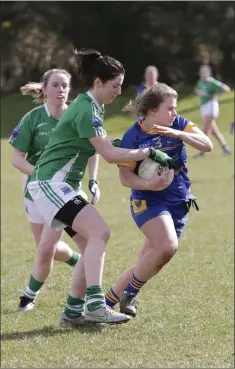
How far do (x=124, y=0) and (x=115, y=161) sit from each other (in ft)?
105

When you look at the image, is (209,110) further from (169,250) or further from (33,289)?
(169,250)

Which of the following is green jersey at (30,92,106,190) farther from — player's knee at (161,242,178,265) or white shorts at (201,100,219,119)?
white shorts at (201,100,219,119)

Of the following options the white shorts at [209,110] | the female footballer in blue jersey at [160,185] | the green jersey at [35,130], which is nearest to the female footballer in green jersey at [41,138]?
the green jersey at [35,130]

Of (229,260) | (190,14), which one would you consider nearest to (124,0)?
(190,14)

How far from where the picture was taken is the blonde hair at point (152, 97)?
20.4 ft

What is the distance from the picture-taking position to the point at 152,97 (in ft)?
20.4

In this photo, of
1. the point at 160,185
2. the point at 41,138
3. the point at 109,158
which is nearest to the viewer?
the point at 109,158

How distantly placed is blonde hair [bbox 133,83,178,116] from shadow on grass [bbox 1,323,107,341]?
1708 millimetres

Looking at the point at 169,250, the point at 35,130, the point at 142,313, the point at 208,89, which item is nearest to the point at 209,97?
the point at 208,89

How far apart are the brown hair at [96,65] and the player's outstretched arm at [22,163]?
1.69 meters

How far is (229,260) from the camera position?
33.0 feet

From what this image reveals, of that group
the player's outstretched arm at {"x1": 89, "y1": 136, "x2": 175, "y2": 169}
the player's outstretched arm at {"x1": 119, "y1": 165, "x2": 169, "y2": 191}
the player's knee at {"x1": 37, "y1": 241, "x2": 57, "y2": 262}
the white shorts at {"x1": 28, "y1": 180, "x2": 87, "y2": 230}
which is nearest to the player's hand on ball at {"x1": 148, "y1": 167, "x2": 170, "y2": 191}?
the player's outstretched arm at {"x1": 119, "y1": 165, "x2": 169, "y2": 191}

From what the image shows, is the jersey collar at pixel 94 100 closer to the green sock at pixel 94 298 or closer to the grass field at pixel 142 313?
the grass field at pixel 142 313

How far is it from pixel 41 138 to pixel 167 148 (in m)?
1.57
